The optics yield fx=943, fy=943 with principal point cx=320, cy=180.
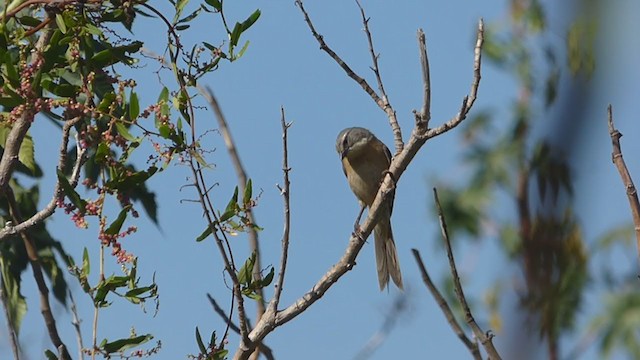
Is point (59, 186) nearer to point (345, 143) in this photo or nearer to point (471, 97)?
point (471, 97)

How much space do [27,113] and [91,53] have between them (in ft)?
1.00

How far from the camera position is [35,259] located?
3.96 metres

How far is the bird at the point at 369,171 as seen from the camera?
6.47 metres

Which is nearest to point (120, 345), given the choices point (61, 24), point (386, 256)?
point (61, 24)

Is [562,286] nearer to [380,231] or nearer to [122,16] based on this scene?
[122,16]

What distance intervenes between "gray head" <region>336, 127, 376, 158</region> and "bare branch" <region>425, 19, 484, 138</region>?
167 inches

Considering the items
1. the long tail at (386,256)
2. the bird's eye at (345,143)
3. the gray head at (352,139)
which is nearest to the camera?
the long tail at (386,256)

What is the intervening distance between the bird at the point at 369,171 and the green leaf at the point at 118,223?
12.0 ft

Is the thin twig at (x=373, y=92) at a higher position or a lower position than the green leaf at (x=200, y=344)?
higher

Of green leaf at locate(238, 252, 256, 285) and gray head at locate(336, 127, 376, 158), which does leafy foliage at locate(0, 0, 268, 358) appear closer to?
green leaf at locate(238, 252, 256, 285)

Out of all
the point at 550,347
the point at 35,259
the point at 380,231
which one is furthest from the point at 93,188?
the point at 380,231

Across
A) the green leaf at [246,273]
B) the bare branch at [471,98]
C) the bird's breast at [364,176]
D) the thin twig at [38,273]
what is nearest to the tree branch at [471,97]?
the bare branch at [471,98]

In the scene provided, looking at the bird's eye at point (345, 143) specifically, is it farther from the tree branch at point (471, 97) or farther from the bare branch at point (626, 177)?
the bare branch at point (626, 177)

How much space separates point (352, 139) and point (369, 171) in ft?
1.28
